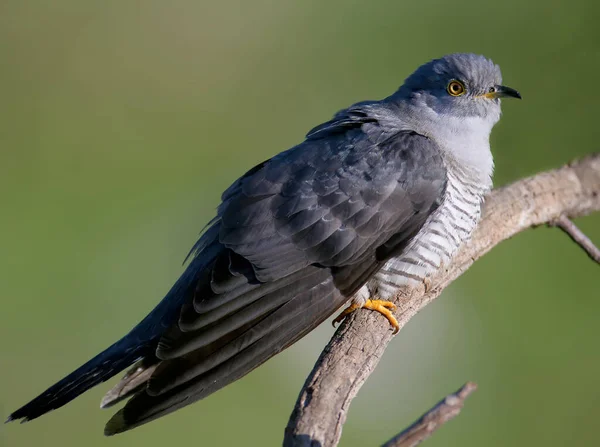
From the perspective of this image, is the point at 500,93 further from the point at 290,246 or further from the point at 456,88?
the point at 290,246

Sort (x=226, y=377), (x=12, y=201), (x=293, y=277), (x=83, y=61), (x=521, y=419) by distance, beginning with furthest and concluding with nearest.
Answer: (x=83, y=61) < (x=12, y=201) < (x=521, y=419) < (x=293, y=277) < (x=226, y=377)

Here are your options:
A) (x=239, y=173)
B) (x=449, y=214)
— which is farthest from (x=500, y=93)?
(x=239, y=173)

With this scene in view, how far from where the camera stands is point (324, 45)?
7.37 m

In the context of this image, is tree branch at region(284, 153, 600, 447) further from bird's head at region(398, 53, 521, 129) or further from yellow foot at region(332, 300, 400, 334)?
bird's head at region(398, 53, 521, 129)

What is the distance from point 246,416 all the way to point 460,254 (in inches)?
81.5

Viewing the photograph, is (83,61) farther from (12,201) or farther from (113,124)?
(12,201)

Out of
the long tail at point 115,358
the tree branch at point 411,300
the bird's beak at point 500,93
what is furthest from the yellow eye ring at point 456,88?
the long tail at point 115,358

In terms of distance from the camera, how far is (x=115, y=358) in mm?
2975

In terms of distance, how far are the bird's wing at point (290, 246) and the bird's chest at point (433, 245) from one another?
0.09 metres

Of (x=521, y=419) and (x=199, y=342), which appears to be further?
(x=521, y=419)

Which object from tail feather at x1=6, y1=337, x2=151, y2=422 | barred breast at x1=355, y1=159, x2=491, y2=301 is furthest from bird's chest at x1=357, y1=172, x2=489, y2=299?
tail feather at x1=6, y1=337, x2=151, y2=422

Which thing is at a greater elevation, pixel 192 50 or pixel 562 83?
pixel 192 50

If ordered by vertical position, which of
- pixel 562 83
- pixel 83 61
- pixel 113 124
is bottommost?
pixel 562 83

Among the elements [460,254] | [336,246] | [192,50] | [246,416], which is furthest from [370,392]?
[192,50]
